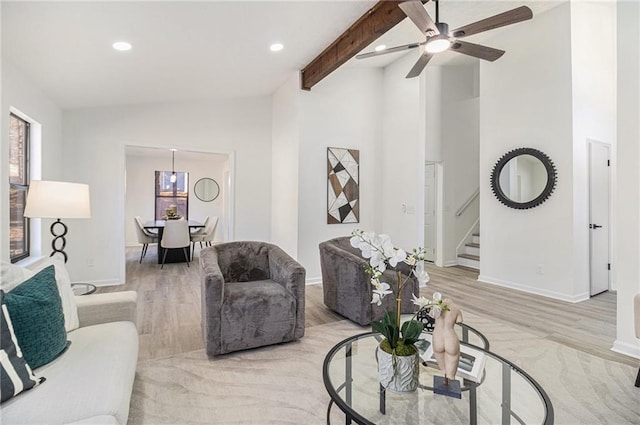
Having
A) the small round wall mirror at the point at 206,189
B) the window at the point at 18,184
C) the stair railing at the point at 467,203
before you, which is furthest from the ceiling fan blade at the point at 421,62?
the small round wall mirror at the point at 206,189

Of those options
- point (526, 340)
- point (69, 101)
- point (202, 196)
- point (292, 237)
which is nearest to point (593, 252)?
point (526, 340)

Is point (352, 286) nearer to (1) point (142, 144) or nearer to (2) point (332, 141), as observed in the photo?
(2) point (332, 141)

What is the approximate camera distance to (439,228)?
6145 mm

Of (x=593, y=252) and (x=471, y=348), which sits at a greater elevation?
(x=593, y=252)

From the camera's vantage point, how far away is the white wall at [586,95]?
3.91 metres

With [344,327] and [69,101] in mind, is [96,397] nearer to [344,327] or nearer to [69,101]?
[344,327]

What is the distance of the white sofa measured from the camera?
117 cm

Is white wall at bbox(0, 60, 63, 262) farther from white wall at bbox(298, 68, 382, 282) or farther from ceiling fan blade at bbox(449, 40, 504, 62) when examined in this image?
ceiling fan blade at bbox(449, 40, 504, 62)

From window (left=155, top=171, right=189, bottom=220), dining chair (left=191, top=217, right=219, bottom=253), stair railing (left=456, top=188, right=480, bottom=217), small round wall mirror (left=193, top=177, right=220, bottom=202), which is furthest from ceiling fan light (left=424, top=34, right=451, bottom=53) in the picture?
window (left=155, top=171, right=189, bottom=220)

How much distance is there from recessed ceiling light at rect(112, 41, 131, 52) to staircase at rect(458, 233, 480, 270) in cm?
591

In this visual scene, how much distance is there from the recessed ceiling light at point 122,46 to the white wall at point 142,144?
1.95m

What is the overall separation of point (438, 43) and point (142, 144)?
13.5ft

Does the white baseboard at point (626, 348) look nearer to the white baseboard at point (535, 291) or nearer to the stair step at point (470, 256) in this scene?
the white baseboard at point (535, 291)

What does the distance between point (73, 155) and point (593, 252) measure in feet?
22.9
